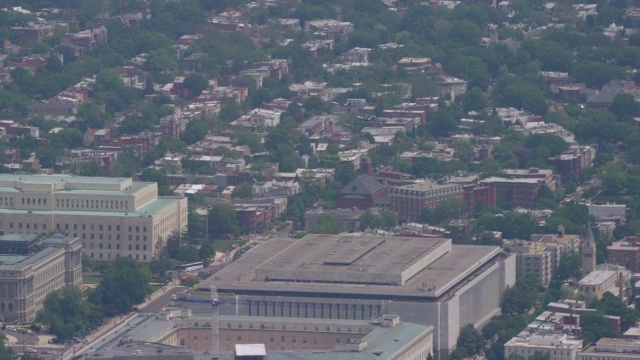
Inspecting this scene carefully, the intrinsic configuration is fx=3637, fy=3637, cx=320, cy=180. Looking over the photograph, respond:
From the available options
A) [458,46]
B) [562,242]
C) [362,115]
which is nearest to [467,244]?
[562,242]

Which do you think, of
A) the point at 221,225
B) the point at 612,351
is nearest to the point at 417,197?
the point at 221,225

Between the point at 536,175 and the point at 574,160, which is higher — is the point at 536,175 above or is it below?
below

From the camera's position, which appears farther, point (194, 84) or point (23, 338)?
point (194, 84)

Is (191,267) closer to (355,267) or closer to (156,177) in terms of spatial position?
(355,267)

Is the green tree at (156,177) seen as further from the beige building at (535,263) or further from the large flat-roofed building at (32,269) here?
the beige building at (535,263)

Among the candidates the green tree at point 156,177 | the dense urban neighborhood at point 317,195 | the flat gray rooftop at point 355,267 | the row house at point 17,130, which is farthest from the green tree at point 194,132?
the flat gray rooftop at point 355,267

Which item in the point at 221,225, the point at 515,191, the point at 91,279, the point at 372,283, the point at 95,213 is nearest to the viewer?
the point at 372,283
